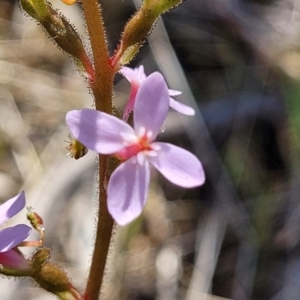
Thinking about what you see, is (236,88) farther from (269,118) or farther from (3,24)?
(3,24)

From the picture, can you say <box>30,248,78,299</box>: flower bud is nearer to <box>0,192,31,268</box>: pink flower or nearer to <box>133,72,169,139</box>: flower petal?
<box>0,192,31,268</box>: pink flower

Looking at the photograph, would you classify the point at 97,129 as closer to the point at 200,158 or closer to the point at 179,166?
the point at 179,166

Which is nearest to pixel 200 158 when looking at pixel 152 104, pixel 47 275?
pixel 47 275

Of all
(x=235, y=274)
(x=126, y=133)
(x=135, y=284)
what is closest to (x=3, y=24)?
(x=135, y=284)

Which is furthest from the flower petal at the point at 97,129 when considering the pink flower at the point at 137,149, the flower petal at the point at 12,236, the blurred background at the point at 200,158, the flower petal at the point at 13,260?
the blurred background at the point at 200,158

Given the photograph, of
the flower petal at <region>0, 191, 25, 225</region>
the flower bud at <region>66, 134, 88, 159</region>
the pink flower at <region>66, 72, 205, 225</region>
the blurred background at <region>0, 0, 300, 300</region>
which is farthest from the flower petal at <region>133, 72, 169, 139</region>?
the blurred background at <region>0, 0, 300, 300</region>

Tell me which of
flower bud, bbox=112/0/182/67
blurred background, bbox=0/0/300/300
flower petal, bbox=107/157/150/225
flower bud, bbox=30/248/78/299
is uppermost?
flower bud, bbox=112/0/182/67

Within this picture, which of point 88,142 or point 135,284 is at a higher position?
point 88,142

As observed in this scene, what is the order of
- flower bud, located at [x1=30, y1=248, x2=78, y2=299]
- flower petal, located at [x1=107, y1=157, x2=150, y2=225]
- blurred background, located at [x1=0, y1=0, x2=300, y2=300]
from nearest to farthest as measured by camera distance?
flower petal, located at [x1=107, y1=157, x2=150, y2=225] → flower bud, located at [x1=30, y1=248, x2=78, y2=299] → blurred background, located at [x1=0, y1=0, x2=300, y2=300]

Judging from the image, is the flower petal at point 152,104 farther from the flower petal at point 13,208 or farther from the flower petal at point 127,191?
the flower petal at point 13,208
